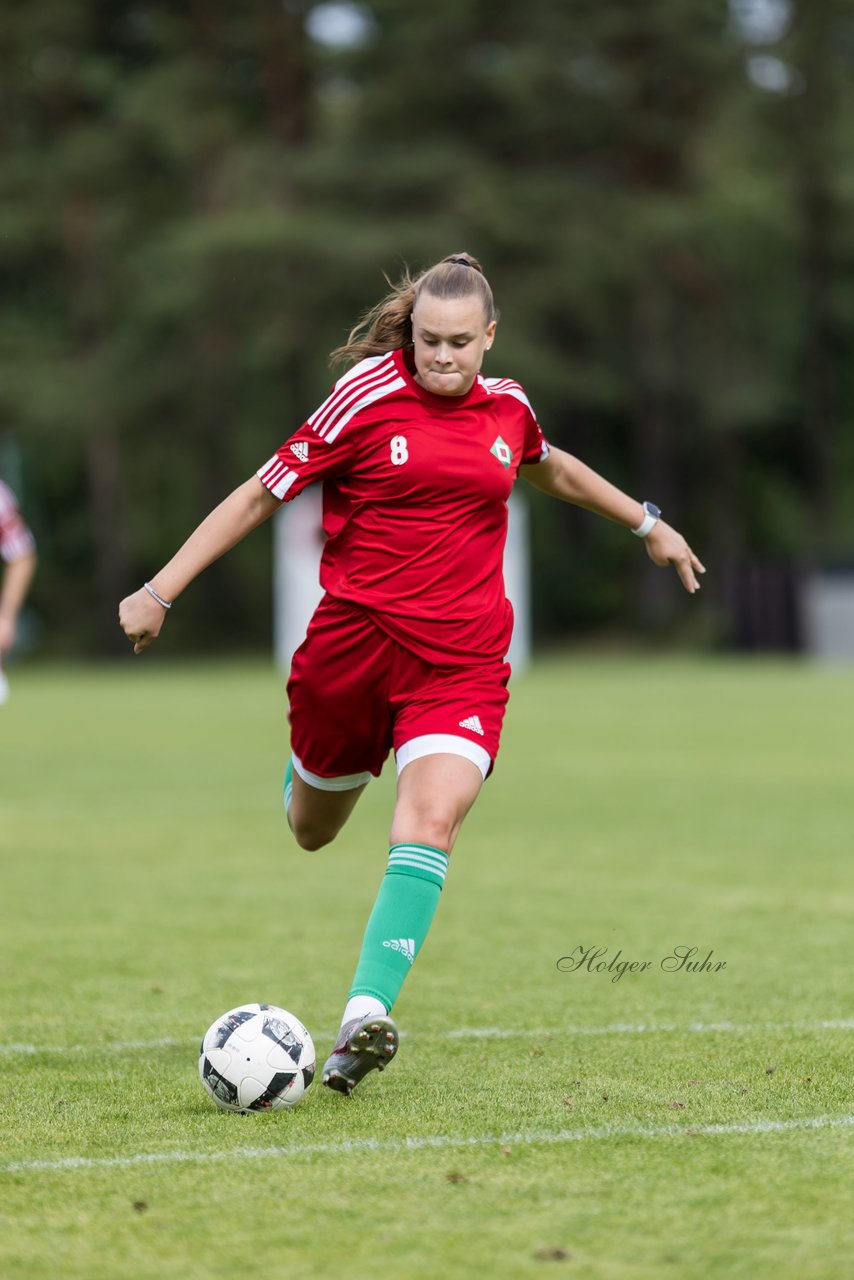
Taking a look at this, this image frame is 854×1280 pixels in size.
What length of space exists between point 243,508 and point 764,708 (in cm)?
1757

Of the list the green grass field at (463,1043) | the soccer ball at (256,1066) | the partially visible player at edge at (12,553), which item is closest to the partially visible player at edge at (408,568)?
the soccer ball at (256,1066)

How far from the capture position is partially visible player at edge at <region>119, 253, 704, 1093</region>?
5.03 metres

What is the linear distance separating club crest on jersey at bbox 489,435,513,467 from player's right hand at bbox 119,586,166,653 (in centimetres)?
101

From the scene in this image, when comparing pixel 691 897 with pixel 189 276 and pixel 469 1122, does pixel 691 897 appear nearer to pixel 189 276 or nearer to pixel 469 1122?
pixel 469 1122

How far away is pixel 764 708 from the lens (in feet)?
72.5

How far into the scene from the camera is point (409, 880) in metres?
4.99

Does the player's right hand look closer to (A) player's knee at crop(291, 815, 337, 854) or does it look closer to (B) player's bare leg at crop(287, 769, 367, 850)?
(B) player's bare leg at crop(287, 769, 367, 850)

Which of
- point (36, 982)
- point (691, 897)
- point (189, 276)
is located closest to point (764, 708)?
point (691, 897)

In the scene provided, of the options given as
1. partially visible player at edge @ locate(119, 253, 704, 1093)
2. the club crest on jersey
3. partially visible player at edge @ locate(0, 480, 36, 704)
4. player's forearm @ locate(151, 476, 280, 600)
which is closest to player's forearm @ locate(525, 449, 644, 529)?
partially visible player at edge @ locate(119, 253, 704, 1093)

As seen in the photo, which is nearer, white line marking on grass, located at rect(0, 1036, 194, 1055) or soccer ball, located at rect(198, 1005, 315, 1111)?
soccer ball, located at rect(198, 1005, 315, 1111)

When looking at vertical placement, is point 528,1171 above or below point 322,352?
below

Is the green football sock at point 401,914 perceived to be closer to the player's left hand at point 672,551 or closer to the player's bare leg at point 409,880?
the player's bare leg at point 409,880

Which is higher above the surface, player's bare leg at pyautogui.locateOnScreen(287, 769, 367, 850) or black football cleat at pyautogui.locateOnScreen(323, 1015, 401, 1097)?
player's bare leg at pyautogui.locateOnScreen(287, 769, 367, 850)

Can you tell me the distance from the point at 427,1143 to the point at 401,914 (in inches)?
30.2
